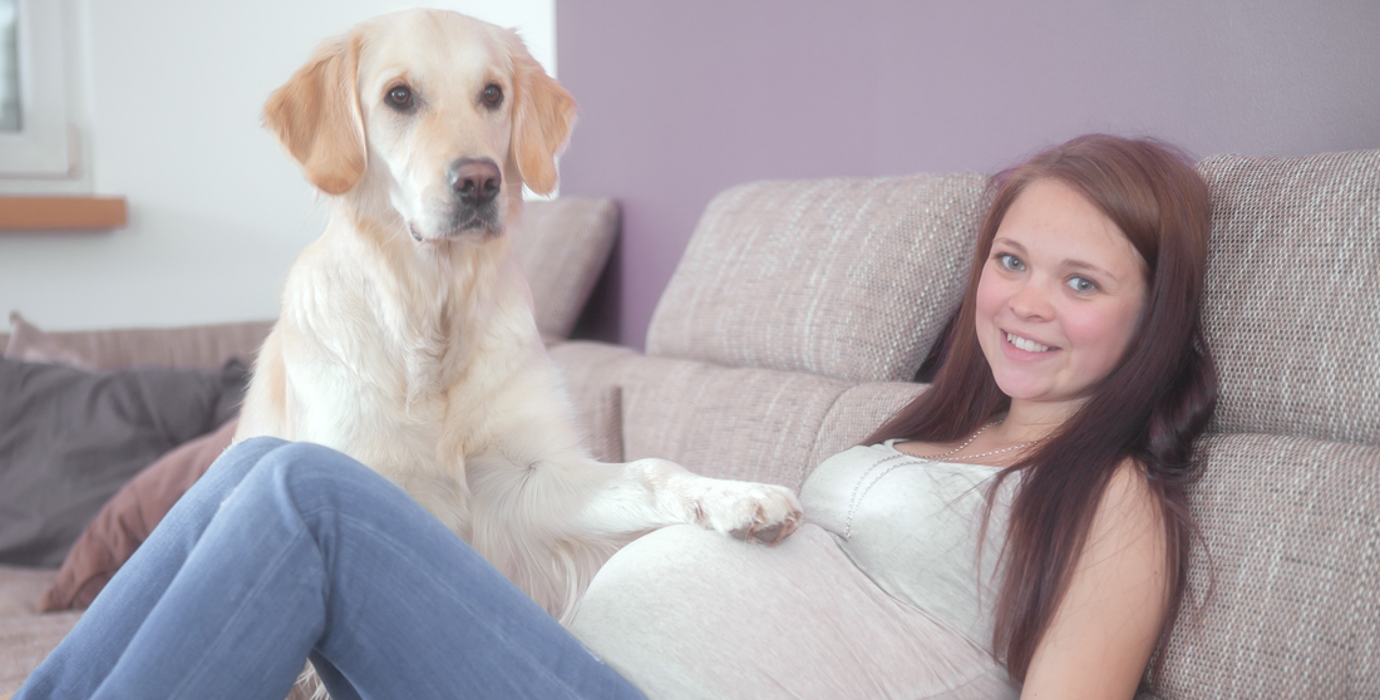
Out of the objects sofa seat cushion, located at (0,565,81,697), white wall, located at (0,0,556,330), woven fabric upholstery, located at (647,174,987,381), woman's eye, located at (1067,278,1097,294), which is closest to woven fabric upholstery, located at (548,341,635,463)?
woven fabric upholstery, located at (647,174,987,381)

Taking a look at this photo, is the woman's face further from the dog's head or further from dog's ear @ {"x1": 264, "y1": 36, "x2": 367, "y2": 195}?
dog's ear @ {"x1": 264, "y1": 36, "x2": 367, "y2": 195}

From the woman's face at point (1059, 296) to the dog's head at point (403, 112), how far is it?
2.31ft

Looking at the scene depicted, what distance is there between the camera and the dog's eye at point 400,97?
4.58 feet

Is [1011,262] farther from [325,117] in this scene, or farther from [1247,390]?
[325,117]

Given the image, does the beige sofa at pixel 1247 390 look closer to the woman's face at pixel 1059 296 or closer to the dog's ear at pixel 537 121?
the woman's face at pixel 1059 296

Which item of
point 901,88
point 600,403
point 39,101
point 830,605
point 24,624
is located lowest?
point 24,624

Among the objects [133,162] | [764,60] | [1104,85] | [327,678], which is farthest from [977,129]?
[133,162]

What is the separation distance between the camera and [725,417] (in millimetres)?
1829

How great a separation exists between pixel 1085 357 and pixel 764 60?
151 centimetres

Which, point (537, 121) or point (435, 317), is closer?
point (435, 317)

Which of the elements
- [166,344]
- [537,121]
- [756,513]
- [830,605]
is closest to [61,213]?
[166,344]

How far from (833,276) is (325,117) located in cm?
89

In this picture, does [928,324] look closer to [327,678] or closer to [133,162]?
[327,678]

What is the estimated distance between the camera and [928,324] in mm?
1651
